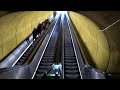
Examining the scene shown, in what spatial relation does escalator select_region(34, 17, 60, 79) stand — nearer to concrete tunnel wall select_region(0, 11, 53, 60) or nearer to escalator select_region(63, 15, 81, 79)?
escalator select_region(63, 15, 81, 79)

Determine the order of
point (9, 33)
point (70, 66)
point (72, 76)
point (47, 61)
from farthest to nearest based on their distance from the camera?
point (9, 33) → point (47, 61) → point (70, 66) → point (72, 76)

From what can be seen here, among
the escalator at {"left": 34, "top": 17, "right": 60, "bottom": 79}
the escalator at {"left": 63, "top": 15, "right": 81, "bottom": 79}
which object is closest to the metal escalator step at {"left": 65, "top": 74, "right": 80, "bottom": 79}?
the escalator at {"left": 63, "top": 15, "right": 81, "bottom": 79}

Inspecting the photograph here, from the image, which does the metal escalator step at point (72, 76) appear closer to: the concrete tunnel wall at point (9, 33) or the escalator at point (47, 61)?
the escalator at point (47, 61)

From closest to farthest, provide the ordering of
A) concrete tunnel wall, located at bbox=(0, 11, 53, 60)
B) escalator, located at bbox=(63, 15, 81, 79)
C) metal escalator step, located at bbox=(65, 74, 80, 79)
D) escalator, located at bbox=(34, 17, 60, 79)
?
metal escalator step, located at bbox=(65, 74, 80, 79) < escalator, located at bbox=(63, 15, 81, 79) < escalator, located at bbox=(34, 17, 60, 79) < concrete tunnel wall, located at bbox=(0, 11, 53, 60)

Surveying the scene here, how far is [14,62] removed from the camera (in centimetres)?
1195

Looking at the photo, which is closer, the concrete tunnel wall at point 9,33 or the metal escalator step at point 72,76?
the metal escalator step at point 72,76

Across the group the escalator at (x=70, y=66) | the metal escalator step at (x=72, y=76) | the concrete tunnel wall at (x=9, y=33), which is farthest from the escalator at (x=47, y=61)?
the concrete tunnel wall at (x=9, y=33)

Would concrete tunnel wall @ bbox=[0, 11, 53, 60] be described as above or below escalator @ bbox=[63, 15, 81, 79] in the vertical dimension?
above

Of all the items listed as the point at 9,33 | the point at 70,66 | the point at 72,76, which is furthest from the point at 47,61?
the point at 9,33

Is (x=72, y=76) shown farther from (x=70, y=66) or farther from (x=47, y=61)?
(x=47, y=61)
